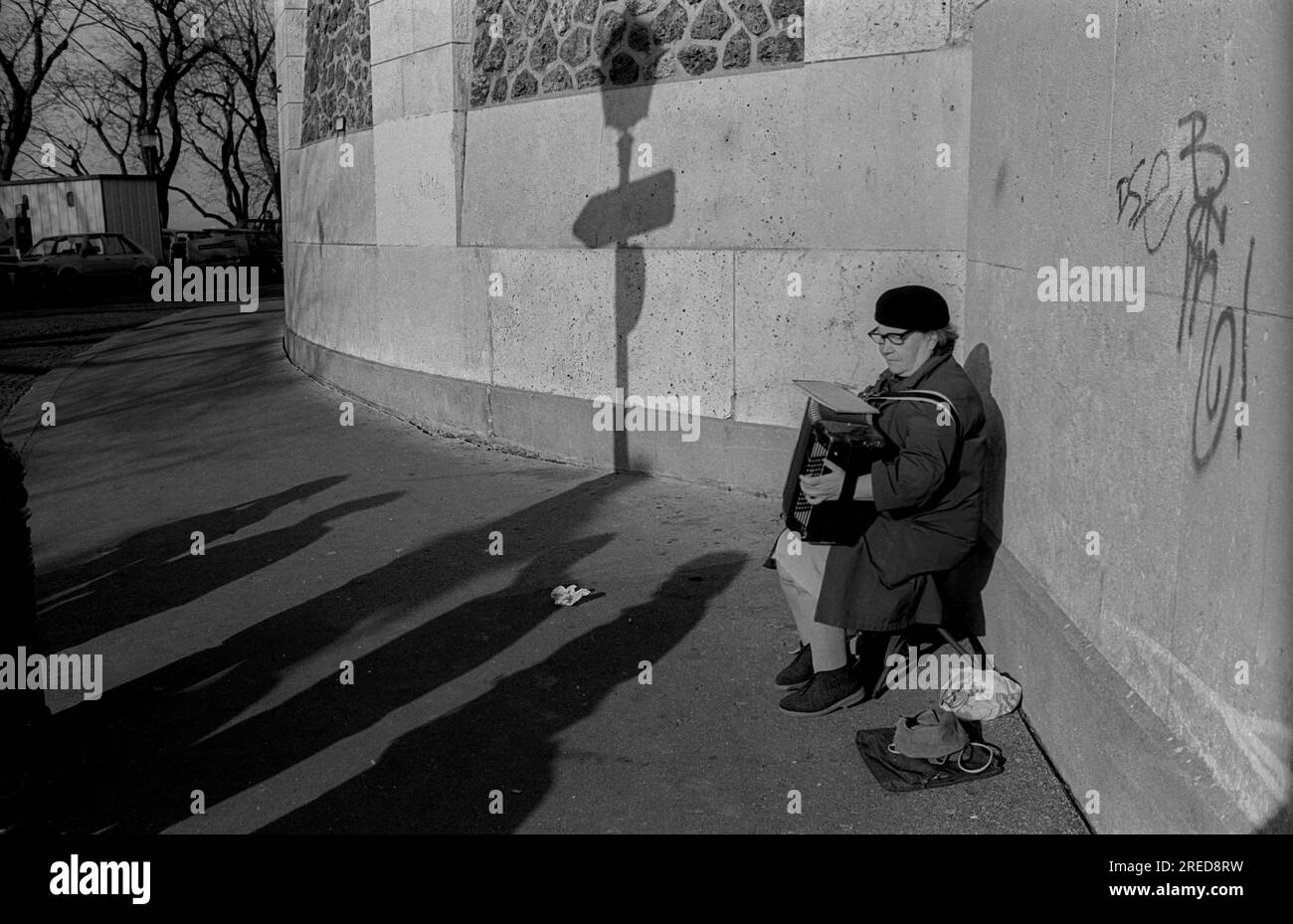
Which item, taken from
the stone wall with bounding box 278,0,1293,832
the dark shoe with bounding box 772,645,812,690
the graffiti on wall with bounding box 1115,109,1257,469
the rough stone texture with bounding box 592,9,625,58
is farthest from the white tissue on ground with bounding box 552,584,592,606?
the rough stone texture with bounding box 592,9,625,58

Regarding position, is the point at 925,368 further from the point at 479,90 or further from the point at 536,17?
the point at 479,90

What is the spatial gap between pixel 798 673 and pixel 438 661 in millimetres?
1527

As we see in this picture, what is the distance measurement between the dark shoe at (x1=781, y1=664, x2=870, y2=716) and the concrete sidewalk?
0.16ft

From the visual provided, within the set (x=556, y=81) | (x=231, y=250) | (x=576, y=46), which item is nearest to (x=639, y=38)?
(x=576, y=46)

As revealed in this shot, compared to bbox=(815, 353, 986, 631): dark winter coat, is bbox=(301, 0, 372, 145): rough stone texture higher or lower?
higher

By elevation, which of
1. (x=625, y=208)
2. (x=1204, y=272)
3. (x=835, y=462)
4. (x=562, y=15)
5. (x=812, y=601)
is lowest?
(x=812, y=601)

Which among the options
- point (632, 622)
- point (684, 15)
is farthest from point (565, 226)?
point (632, 622)

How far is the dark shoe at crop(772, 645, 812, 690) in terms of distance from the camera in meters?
4.68

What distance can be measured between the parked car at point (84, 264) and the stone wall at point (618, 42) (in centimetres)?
2485

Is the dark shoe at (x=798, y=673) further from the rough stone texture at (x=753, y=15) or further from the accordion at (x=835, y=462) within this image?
the rough stone texture at (x=753, y=15)

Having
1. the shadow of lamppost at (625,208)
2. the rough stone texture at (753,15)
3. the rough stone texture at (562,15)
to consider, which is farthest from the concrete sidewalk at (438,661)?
the rough stone texture at (562,15)

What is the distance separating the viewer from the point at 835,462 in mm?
4223

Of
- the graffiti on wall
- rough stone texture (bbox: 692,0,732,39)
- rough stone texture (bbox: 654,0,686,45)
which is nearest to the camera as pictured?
the graffiti on wall

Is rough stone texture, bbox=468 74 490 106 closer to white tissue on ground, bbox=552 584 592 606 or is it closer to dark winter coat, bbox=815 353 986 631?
white tissue on ground, bbox=552 584 592 606
